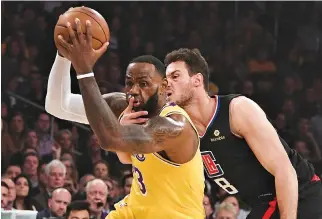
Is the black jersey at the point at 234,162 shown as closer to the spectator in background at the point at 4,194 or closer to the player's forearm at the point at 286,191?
the player's forearm at the point at 286,191

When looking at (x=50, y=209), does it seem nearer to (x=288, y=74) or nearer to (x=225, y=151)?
(x=225, y=151)

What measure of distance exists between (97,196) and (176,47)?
451 centimetres

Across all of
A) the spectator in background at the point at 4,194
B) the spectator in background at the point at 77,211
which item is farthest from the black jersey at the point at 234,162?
the spectator in background at the point at 4,194

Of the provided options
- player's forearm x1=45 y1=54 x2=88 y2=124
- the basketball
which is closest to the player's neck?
player's forearm x1=45 y1=54 x2=88 y2=124

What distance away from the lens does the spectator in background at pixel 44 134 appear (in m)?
8.88

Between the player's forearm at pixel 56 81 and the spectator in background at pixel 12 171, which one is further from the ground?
the player's forearm at pixel 56 81

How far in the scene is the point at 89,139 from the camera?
30.7 feet

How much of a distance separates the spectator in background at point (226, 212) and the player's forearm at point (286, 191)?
277 centimetres

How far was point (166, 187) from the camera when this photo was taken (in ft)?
11.0

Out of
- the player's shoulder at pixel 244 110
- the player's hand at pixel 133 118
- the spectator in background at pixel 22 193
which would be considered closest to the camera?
the player's hand at pixel 133 118

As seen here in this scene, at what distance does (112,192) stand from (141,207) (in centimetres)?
408

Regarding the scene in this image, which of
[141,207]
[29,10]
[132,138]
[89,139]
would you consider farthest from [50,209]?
[29,10]

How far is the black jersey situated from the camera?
13.4 feet

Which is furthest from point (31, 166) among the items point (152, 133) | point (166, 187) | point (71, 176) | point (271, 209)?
point (152, 133)
